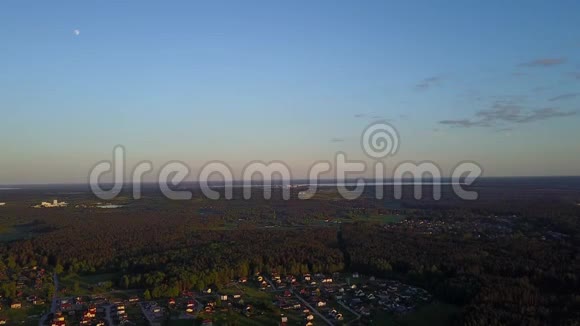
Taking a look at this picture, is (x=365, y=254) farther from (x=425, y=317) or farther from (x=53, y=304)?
(x=53, y=304)

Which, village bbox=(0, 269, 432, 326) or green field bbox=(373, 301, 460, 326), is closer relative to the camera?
green field bbox=(373, 301, 460, 326)

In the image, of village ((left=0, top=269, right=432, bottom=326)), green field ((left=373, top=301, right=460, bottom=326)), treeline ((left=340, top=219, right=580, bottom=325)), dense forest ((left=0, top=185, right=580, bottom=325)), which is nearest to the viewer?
treeline ((left=340, top=219, right=580, bottom=325))

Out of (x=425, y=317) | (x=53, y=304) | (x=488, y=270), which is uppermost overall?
(x=488, y=270)

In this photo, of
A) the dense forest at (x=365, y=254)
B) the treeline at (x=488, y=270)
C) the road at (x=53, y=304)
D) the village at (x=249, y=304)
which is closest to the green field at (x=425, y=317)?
the village at (x=249, y=304)

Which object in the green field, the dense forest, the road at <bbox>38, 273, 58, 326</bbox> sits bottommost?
the road at <bbox>38, 273, 58, 326</bbox>

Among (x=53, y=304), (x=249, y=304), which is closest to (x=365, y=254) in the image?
(x=249, y=304)

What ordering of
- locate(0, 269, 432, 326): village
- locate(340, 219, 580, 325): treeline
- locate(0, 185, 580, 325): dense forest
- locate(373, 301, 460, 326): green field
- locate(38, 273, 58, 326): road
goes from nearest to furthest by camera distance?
locate(340, 219, 580, 325): treeline, locate(373, 301, 460, 326): green field, locate(0, 269, 432, 326): village, locate(38, 273, 58, 326): road, locate(0, 185, 580, 325): dense forest

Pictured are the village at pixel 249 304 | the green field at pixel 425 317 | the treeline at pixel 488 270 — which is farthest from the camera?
the village at pixel 249 304

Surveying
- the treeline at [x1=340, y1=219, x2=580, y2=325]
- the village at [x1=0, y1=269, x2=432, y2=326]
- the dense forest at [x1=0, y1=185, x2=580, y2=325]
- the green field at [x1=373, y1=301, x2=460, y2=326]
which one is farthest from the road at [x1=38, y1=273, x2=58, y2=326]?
the treeline at [x1=340, y1=219, x2=580, y2=325]

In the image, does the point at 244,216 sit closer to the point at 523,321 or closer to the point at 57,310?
the point at 57,310

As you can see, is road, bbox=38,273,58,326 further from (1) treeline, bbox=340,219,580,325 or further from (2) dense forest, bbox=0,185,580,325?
(1) treeline, bbox=340,219,580,325

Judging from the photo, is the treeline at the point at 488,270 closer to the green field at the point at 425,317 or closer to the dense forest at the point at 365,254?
the dense forest at the point at 365,254
